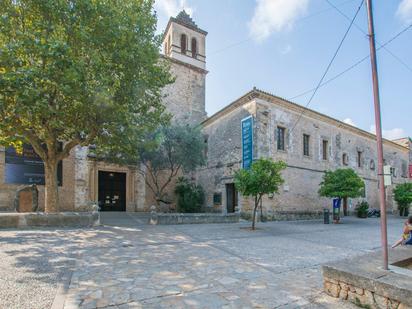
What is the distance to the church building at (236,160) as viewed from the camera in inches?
612

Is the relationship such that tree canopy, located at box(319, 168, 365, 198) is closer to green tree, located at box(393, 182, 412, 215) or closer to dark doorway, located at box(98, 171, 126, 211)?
green tree, located at box(393, 182, 412, 215)

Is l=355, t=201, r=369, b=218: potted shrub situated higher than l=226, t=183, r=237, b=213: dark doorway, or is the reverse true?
l=226, t=183, r=237, b=213: dark doorway

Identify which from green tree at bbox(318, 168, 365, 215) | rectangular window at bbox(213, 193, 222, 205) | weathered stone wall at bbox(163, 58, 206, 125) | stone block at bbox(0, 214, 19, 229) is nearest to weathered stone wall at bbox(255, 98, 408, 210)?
green tree at bbox(318, 168, 365, 215)

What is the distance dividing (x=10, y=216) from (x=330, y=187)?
48.8 feet

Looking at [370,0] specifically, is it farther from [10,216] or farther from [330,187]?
[330,187]

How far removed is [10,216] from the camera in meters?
9.07

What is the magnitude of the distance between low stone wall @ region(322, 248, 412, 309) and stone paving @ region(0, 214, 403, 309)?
0.16 meters

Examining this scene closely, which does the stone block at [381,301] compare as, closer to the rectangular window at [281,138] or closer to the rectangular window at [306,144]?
the rectangular window at [281,138]

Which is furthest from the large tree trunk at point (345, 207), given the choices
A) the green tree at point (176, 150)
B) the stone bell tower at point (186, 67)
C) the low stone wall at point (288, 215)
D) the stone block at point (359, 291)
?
the stone block at point (359, 291)

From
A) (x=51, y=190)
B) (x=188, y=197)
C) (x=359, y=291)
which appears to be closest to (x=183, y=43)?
(x=188, y=197)

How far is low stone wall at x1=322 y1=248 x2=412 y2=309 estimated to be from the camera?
304cm

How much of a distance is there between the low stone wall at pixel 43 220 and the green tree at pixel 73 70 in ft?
2.39

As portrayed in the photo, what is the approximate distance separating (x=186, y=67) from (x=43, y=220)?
17.7 meters

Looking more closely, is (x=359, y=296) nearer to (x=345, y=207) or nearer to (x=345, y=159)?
(x=345, y=207)
